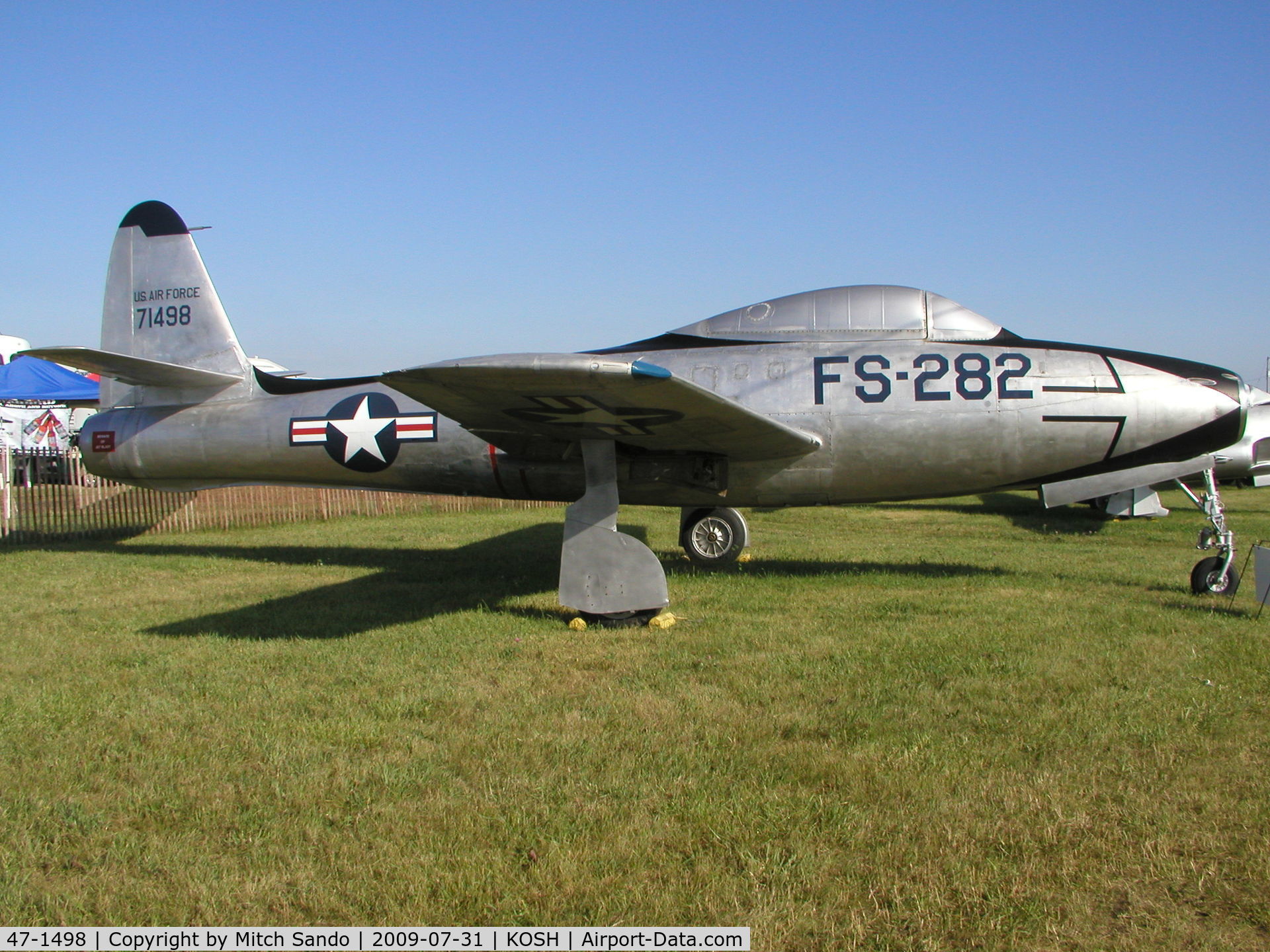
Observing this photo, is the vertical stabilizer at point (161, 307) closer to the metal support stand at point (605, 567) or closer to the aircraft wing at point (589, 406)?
the aircraft wing at point (589, 406)

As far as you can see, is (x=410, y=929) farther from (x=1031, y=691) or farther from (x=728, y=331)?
(x=728, y=331)

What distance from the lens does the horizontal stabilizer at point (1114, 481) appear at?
8.48 metres

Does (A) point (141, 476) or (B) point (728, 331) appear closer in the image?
(B) point (728, 331)

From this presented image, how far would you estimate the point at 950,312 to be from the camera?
8.64 meters

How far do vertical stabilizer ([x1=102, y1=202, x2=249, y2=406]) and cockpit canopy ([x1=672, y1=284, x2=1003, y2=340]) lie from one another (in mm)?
6430

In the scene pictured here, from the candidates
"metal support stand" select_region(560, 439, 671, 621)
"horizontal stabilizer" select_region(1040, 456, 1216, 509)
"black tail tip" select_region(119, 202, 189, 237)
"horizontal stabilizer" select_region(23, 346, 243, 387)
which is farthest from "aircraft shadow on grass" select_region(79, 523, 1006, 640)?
"black tail tip" select_region(119, 202, 189, 237)

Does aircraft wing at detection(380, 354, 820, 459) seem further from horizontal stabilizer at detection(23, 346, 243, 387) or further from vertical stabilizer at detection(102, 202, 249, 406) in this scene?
vertical stabilizer at detection(102, 202, 249, 406)

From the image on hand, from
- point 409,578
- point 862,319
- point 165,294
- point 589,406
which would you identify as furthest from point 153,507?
point 862,319

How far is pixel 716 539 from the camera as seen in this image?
10.6 meters

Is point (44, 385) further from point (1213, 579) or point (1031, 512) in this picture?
point (1213, 579)

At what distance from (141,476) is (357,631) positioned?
550 cm

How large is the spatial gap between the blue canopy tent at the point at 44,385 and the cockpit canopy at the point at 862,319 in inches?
1006

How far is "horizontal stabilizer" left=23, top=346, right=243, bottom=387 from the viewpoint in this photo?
9.38 metres

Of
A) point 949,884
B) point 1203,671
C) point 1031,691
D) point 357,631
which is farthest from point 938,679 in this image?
point 357,631
